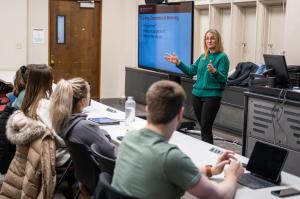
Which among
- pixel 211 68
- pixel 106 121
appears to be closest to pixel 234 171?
pixel 106 121

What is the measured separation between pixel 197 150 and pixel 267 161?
0.65m

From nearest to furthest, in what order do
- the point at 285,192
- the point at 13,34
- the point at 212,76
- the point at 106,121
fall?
1. the point at 285,192
2. the point at 106,121
3. the point at 212,76
4. the point at 13,34

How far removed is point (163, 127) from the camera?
1754 millimetres

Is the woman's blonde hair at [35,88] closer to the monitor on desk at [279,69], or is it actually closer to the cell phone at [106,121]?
the cell phone at [106,121]

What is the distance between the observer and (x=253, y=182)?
7.36ft

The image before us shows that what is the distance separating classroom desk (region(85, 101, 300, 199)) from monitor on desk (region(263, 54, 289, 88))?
1.43m

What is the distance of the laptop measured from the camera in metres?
2.22

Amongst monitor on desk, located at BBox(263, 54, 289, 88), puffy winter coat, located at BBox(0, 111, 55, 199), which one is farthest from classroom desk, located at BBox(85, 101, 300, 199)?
monitor on desk, located at BBox(263, 54, 289, 88)

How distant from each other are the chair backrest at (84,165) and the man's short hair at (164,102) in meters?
0.90

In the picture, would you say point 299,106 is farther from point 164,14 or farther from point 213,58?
point 164,14

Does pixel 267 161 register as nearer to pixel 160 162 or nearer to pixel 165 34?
pixel 160 162

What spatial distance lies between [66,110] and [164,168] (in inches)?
53.8

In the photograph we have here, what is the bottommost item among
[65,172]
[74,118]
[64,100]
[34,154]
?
[65,172]

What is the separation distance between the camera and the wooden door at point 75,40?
877 centimetres
